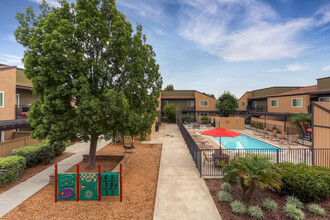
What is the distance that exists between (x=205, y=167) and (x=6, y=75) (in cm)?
1575

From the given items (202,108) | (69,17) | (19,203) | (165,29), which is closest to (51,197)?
(19,203)

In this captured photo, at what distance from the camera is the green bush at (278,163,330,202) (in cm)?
528

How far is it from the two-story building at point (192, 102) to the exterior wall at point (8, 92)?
1067 inches

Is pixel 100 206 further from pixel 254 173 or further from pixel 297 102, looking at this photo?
pixel 297 102

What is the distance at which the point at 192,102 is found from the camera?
37.2 meters

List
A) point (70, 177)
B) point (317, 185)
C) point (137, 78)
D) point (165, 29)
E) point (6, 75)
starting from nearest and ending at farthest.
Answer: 1. point (317, 185)
2. point (70, 177)
3. point (137, 78)
4. point (6, 75)
5. point (165, 29)

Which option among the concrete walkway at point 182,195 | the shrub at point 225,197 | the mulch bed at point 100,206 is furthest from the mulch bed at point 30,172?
the shrub at point 225,197

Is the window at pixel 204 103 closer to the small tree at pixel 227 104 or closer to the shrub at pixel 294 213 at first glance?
the small tree at pixel 227 104

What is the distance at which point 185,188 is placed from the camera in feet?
21.6

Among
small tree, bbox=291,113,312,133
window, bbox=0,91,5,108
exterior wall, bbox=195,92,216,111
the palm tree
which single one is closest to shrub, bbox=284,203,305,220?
the palm tree

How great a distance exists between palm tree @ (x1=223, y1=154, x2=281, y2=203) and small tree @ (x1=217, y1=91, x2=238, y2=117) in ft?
94.5

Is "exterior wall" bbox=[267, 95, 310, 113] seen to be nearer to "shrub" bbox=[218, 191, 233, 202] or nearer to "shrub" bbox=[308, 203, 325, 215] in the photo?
"shrub" bbox=[308, 203, 325, 215]

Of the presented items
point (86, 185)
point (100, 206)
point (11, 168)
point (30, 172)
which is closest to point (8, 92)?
point (30, 172)

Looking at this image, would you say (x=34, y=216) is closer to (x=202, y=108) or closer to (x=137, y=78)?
(x=137, y=78)
